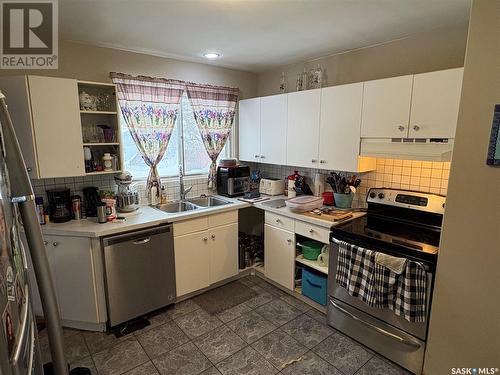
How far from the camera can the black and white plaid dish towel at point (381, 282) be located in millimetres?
1744

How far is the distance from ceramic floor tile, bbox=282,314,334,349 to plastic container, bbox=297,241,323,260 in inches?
20.1

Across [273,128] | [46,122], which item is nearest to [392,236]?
[273,128]

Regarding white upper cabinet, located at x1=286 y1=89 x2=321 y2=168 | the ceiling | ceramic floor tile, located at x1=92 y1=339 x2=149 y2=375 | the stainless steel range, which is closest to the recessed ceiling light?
the ceiling

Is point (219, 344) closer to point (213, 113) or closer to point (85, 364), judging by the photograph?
point (85, 364)

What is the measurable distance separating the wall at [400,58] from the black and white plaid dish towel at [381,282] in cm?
155

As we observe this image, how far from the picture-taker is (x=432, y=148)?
1.96m

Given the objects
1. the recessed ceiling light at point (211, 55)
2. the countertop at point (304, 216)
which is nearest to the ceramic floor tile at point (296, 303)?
the countertop at point (304, 216)

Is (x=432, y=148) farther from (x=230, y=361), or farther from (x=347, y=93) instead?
(x=230, y=361)

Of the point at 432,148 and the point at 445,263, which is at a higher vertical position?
the point at 432,148

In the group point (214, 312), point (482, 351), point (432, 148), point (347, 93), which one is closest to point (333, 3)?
point (347, 93)

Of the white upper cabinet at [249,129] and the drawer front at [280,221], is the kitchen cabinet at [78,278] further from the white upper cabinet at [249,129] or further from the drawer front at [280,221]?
the white upper cabinet at [249,129]

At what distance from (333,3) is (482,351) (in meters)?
2.15

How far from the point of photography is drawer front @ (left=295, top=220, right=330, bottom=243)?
2.34 meters

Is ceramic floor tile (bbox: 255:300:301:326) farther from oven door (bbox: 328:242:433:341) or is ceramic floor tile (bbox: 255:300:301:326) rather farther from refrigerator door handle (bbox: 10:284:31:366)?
refrigerator door handle (bbox: 10:284:31:366)
